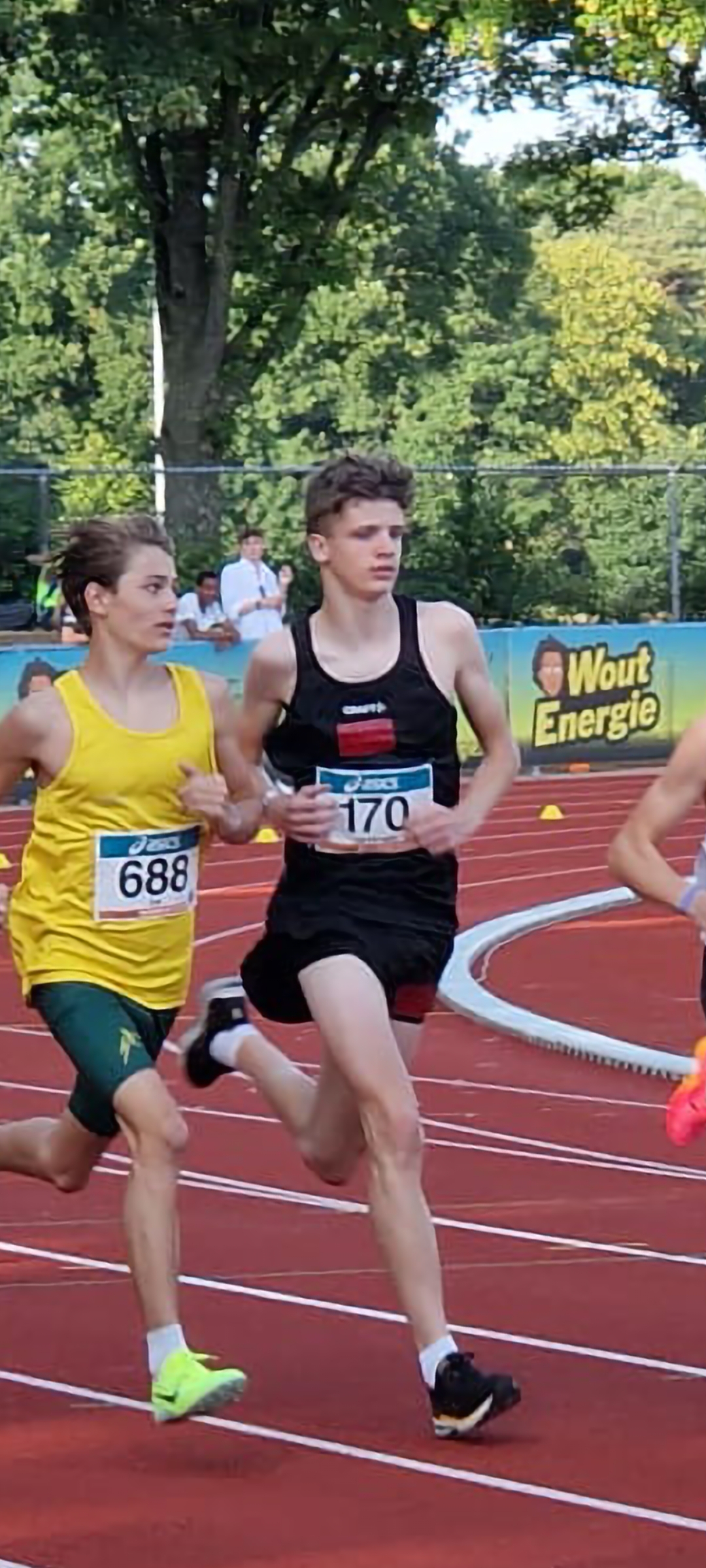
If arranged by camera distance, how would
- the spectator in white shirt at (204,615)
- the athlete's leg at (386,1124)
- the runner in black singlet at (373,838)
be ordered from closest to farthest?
the athlete's leg at (386,1124), the runner in black singlet at (373,838), the spectator in white shirt at (204,615)

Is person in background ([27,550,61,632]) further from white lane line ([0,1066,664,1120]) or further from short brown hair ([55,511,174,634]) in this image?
short brown hair ([55,511,174,634])

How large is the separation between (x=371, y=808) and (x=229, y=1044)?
1215 mm

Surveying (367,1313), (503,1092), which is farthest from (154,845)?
(503,1092)

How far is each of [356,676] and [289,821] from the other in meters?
0.39

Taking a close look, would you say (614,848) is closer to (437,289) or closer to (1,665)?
(1,665)

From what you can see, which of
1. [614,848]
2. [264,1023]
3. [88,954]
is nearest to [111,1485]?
[88,954]

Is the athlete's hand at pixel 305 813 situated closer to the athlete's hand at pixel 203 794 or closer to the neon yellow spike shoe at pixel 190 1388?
the athlete's hand at pixel 203 794

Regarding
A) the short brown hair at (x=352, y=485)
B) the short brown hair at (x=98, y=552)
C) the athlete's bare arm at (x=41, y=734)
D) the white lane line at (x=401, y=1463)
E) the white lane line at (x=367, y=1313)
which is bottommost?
the white lane line at (x=367, y=1313)

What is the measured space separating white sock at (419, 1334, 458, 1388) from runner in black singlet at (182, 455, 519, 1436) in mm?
350

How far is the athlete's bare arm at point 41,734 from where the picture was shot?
249 inches

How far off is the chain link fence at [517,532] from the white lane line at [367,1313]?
22258mm

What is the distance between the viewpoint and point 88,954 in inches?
248

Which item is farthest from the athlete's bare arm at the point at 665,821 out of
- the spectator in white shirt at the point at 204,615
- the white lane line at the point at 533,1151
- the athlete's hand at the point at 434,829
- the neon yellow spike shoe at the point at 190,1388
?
the spectator in white shirt at the point at 204,615

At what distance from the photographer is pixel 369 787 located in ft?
20.9
